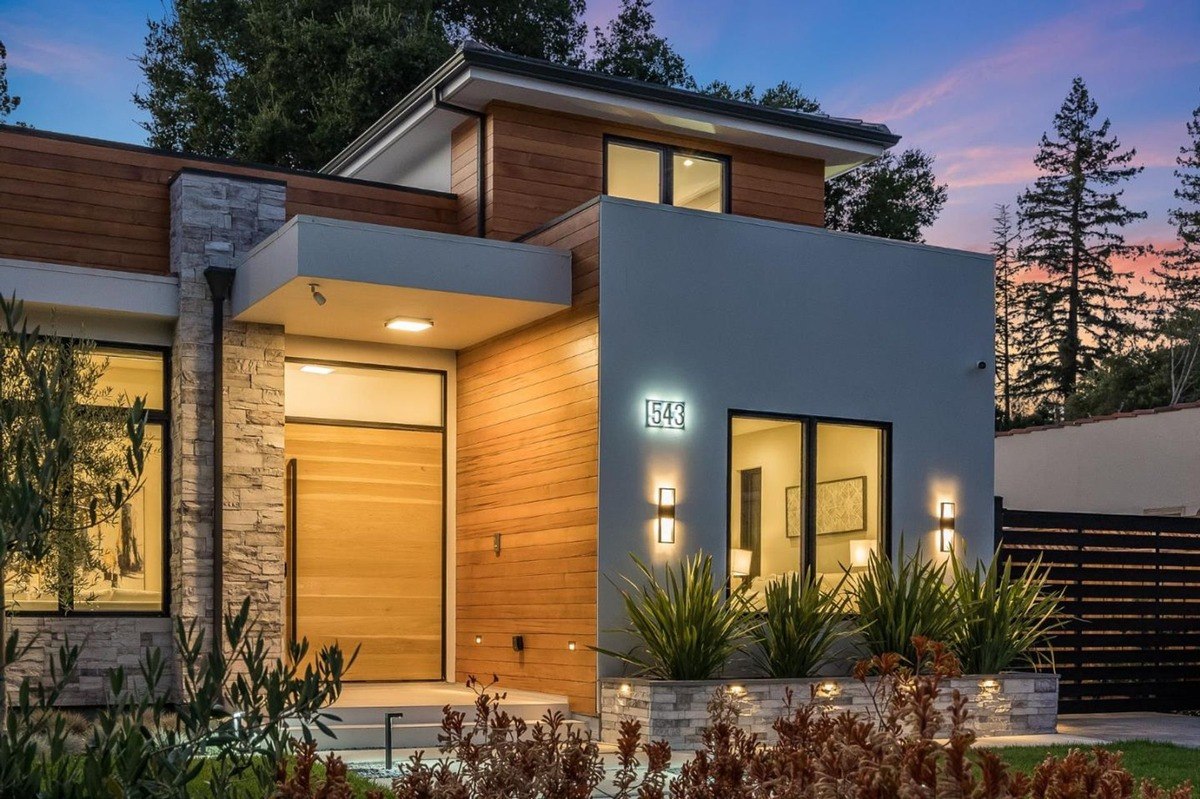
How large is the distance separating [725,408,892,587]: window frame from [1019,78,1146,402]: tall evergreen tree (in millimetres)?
26427

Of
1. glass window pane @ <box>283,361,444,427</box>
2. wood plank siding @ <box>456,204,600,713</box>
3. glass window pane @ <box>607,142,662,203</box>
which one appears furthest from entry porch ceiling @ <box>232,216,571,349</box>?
glass window pane @ <box>607,142,662,203</box>

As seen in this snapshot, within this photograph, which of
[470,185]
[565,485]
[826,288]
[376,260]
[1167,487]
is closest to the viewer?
[376,260]

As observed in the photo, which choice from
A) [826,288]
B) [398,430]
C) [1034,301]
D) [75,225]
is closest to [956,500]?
[826,288]

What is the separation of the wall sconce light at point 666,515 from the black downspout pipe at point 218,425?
11.0 feet

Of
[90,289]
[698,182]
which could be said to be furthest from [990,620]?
[90,289]

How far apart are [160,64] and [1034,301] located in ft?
77.3

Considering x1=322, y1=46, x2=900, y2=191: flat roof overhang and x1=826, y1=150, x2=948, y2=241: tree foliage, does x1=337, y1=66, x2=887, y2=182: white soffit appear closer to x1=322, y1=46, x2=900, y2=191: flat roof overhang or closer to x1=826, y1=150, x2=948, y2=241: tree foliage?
x1=322, y1=46, x2=900, y2=191: flat roof overhang

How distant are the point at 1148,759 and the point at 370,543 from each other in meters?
6.49

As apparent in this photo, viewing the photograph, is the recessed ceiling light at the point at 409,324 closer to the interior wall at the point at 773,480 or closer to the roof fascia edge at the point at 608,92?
the roof fascia edge at the point at 608,92

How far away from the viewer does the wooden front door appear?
38.1 ft

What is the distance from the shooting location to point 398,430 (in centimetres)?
1191

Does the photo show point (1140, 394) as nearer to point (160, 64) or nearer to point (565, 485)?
point (160, 64)

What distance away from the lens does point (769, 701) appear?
966cm

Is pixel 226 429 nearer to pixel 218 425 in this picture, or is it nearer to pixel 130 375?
pixel 218 425
